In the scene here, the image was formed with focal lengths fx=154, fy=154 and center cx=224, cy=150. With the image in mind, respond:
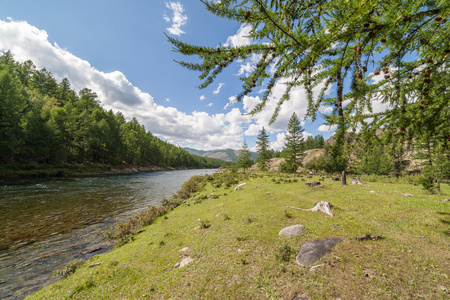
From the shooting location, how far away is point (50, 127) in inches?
1387


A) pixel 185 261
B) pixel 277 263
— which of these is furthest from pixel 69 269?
pixel 277 263

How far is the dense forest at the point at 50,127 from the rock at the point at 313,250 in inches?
1940

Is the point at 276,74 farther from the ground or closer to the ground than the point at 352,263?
farther from the ground

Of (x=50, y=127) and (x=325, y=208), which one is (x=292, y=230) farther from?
(x=50, y=127)

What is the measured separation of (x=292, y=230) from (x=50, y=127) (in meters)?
52.3

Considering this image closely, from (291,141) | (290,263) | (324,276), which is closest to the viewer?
(324,276)

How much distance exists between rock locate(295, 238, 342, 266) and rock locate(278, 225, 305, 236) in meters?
0.87

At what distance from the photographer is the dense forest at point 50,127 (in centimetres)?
3059

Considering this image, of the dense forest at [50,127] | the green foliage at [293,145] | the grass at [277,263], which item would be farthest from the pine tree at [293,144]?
the dense forest at [50,127]

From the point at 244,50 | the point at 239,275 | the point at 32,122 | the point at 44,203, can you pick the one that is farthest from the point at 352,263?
the point at 32,122

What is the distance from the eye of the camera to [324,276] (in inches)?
178

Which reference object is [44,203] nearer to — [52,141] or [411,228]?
[411,228]

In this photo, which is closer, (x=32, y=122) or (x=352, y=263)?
(x=352, y=263)

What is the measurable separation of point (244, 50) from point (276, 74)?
602 millimetres
